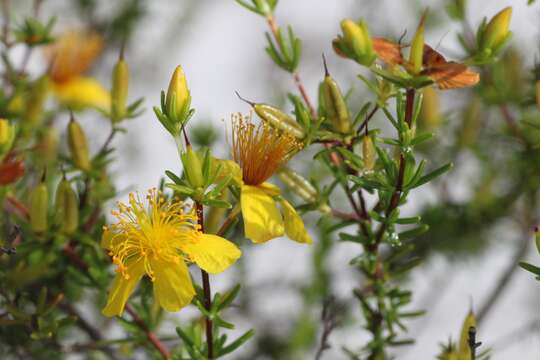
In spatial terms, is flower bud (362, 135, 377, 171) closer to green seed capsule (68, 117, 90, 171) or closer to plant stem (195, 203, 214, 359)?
plant stem (195, 203, 214, 359)

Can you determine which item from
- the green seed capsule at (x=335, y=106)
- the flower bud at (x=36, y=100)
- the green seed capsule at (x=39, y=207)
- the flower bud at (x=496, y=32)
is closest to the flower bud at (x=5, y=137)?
the green seed capsule at (x=39, y=207)

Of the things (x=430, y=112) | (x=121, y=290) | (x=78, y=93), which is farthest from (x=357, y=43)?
(x=78, y=93)

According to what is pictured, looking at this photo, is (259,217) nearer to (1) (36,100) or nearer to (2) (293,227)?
(2) (293,227)

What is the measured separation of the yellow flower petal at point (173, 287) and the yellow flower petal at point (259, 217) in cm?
6

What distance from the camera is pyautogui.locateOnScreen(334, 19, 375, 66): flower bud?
0.59m

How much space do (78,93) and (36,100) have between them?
1.05 feet

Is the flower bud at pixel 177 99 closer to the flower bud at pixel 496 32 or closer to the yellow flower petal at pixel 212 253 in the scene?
the yellow flower petal at pixel 212 253

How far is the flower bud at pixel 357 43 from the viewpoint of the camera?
23.2 inches

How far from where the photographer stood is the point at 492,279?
2098mm

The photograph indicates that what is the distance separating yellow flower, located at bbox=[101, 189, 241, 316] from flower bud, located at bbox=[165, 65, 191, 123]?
0.08 m

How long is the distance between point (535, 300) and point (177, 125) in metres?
1.02

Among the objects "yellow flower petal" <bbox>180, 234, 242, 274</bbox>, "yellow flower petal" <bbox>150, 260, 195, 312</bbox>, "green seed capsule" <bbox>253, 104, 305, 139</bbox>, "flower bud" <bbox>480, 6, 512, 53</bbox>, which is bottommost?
"yellow flower petal" <bbox>150, 260, 195, 312</bbox>

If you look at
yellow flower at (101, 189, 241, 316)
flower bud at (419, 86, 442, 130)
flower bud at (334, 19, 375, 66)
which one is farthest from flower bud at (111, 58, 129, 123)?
flower bud at (419, 86, 442, 130)

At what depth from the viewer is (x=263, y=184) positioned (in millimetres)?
624
